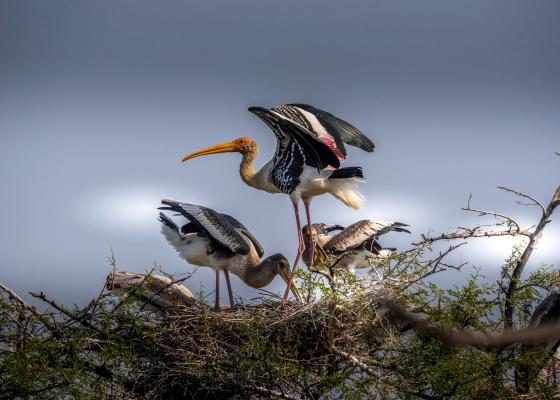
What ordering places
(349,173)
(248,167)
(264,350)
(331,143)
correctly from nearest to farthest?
(264,350), (331,143), (349,173), (248,167)

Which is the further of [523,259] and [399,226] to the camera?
[399,226]

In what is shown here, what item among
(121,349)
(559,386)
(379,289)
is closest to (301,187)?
(379,289)

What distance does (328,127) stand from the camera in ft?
31.7

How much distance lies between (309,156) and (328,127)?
37 cm

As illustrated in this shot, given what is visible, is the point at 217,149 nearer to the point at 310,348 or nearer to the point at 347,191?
the point at 347,191

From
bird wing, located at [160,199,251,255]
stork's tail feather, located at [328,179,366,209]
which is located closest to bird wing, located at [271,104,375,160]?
stork's tail feather, located at [328,179,366,209]

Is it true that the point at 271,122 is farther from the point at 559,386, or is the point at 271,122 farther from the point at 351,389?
the point at 559,386

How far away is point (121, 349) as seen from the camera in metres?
7.88

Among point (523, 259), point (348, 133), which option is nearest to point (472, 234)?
point (523, 259)

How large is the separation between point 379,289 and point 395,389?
0.90 metres

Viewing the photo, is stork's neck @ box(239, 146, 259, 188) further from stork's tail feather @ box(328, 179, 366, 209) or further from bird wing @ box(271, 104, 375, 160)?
bird wing @ box(271, 104, 375, 160)

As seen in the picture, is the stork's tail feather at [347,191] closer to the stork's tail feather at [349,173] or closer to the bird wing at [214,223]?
the stork's tail feather at [349,173]

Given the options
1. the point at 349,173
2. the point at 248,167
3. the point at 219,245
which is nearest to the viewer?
the point at 349,173

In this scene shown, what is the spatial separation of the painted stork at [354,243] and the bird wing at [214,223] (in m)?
0.81
